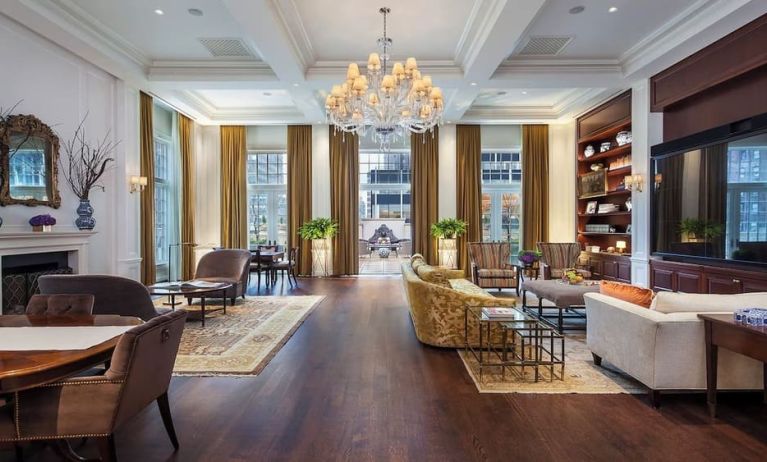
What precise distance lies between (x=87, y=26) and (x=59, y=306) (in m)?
4.45

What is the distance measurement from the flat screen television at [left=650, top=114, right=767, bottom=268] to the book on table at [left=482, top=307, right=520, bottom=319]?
3124 mm

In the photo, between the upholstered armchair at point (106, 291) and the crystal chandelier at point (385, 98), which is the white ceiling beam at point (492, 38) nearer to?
the crystal chandelier at point (385, 98)

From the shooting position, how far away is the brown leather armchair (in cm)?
177

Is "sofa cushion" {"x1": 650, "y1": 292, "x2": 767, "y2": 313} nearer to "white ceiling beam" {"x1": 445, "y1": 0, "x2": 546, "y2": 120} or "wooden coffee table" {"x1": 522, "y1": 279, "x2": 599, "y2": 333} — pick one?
"wooden coffee table" {"x1": 522, "y1": 279, "x2": 599, "y2": 333}

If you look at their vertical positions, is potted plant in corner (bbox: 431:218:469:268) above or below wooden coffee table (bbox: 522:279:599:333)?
above

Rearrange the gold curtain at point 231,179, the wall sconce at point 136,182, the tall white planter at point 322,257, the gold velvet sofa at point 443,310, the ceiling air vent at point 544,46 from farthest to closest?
the gold curtain at point 231,179 < the tall white planter at point 322,257 < the wall sconce at point 136,182 < the ceiling air vent at point 544,46 < the gold velvet sofa at point 443,310

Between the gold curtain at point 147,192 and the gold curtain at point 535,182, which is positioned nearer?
the gold curtain at point 147,192

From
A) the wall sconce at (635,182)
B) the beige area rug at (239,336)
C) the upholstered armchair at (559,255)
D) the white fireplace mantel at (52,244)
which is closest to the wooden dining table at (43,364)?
the beige area rug at (239,336)

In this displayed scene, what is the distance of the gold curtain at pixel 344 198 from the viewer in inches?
399

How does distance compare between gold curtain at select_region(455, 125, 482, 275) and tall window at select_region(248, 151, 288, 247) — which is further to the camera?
tall window at select_region(248, 151, 288, 247)

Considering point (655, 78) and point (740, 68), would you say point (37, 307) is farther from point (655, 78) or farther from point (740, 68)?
point (655, 78)

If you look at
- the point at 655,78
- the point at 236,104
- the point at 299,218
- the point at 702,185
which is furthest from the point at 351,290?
the point at 655,78

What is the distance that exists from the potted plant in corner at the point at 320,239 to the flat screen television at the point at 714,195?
6.63m

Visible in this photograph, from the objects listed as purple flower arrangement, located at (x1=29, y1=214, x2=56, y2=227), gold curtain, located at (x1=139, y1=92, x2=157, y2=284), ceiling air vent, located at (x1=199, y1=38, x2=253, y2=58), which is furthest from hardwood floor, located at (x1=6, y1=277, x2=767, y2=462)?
gold curtain, located at (x1=139, y1=92, x2=157, y2=284)
